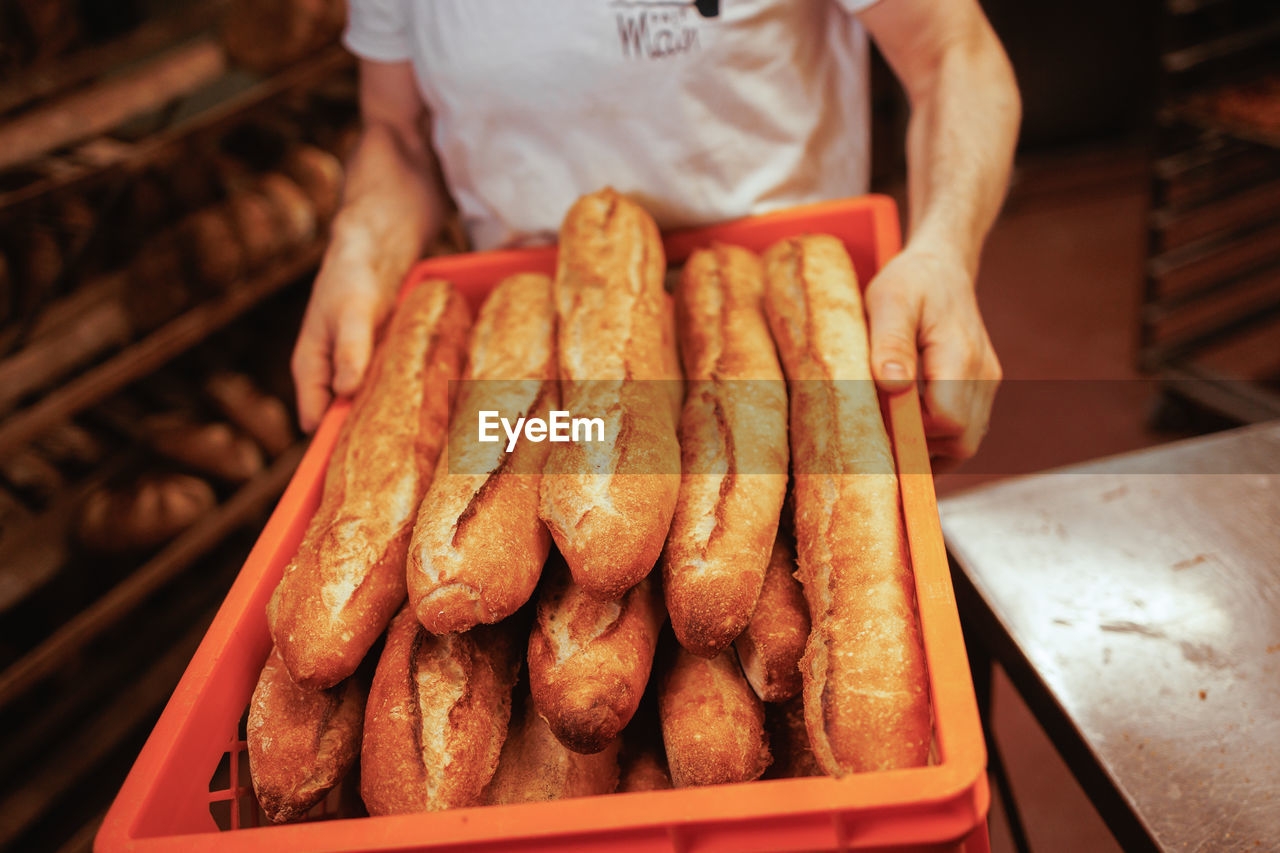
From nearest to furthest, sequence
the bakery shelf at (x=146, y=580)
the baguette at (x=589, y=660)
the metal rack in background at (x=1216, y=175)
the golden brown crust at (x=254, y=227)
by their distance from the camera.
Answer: the baguette at (x=589, y=660) < the bakery shelf at (x=146, y=580) < the golden brown crust at (x=254, y=227) < the metal rack in background at (x=1216, y=175)

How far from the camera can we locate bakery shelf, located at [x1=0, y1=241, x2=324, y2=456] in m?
2.06

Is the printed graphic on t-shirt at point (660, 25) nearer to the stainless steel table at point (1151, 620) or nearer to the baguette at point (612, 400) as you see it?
the baguette at point (612, 400)

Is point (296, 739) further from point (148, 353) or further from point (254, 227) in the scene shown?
point (254, 227)

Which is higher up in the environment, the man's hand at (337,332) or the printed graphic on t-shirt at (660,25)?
the printed graphic on t-shirt at (660,25)

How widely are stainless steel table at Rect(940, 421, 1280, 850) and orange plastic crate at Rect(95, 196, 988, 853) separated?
43 centimetres

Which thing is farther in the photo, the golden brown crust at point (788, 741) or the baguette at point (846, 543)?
the golden brown crust at point (788, 741)

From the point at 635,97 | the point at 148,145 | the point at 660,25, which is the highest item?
the point at 660,25

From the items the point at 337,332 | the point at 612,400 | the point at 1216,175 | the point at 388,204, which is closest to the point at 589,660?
the point at 612,400

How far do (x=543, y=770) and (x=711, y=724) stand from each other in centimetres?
18

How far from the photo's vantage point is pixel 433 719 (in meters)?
0.83

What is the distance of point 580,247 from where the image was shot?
1256mm

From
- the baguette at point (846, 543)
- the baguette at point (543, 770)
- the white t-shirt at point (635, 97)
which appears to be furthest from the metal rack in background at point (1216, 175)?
the baguette at point (543, 770)

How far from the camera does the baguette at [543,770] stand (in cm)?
84

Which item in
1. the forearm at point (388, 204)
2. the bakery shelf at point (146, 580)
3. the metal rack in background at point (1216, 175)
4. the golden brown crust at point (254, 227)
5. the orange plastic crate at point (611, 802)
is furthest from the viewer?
the metal rack in background at point (1216, 175)
